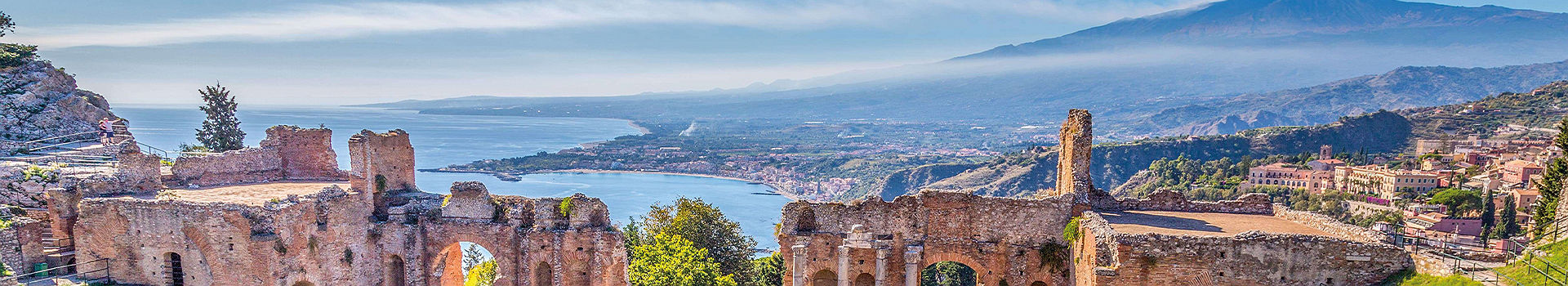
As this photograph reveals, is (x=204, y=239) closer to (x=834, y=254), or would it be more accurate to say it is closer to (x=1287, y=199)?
(x=834, y=254)

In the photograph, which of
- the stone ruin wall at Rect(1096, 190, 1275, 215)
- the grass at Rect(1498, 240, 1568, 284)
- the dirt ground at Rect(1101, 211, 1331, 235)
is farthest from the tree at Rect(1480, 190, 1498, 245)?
the grass at Rect(1498, 240, 1568, 284)

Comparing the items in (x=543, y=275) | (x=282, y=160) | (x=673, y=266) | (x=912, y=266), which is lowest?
(x=673, y=266)

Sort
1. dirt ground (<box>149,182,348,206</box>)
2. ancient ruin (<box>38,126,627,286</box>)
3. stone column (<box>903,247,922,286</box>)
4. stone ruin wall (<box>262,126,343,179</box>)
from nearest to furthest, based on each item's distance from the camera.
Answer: ancient ruin (<box>38,126,627,286</box>), stone column (<box>903,247,922,286</box>), dirt ground (<box>149,182,348,206</box>), stone ruin wall (<box>262,126,343,179</box>)

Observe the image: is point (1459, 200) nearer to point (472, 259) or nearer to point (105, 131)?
point (472, 259)

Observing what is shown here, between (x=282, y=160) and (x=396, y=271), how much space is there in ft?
17.7

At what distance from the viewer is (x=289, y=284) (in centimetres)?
1984

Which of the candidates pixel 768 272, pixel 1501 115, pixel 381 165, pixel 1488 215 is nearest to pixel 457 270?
pixel 381 165

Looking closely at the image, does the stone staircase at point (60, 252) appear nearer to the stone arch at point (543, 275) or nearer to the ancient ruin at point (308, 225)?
the ancient ruin at point (308, 225)

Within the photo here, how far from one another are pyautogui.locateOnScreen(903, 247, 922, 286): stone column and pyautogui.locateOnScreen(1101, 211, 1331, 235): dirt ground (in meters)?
4.37

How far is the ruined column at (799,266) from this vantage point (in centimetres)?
1950

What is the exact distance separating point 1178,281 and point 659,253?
57.4ft

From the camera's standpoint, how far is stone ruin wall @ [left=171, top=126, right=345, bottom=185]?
2275cm

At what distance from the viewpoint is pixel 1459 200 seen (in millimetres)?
50375

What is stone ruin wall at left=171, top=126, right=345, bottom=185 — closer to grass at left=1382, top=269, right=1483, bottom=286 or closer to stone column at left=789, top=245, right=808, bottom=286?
stone column at left=789, top=245, right=808, bottom=286
